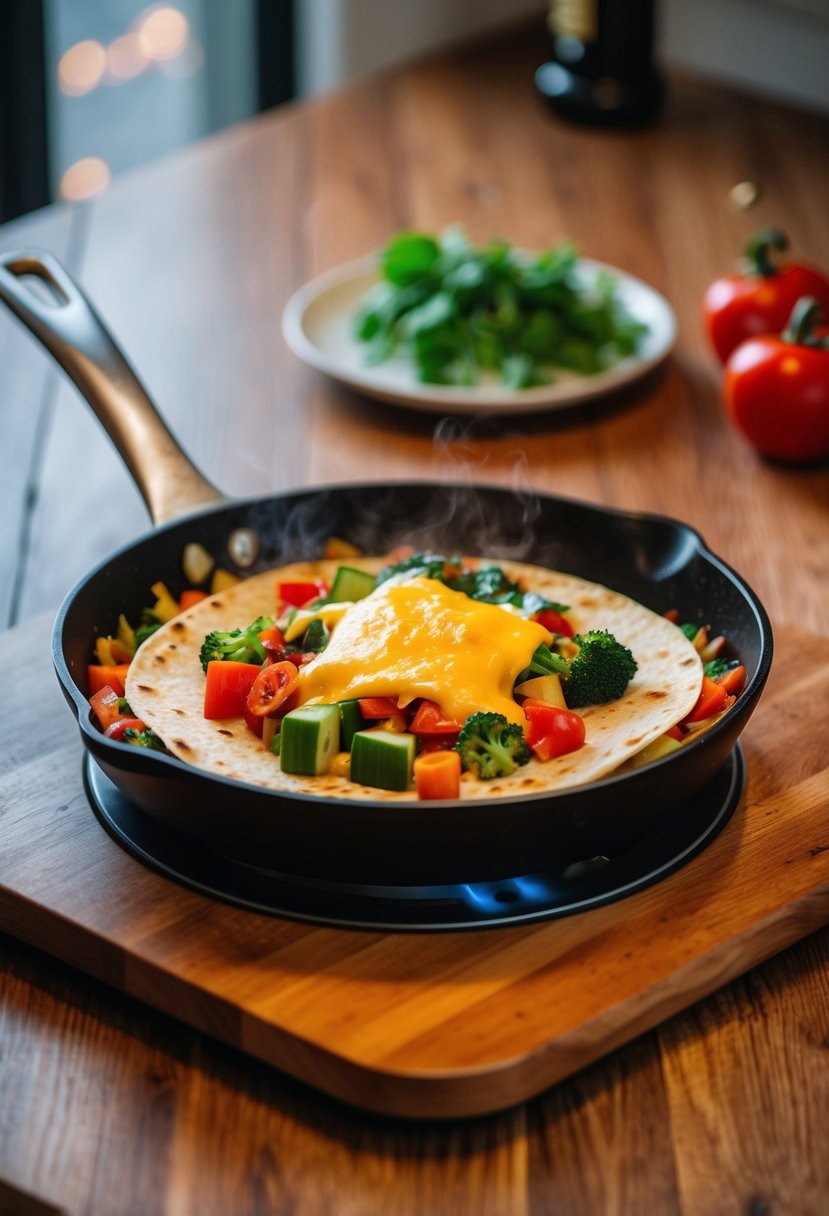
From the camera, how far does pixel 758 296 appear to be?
3.51m

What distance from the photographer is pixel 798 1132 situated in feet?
5.58

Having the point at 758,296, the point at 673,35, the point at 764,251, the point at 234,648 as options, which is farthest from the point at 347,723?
the point at 673,35

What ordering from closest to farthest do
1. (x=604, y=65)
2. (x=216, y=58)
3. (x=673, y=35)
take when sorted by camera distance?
(x=604, y=65)
(x=673, y=35)
(x=216, y=58)

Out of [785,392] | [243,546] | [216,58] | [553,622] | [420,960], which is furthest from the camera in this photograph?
[216,58]

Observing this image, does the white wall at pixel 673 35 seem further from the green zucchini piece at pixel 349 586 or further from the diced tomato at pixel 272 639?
the diced tomato at pixel 272 639

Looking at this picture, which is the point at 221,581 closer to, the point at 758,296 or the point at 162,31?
the point at 758,296

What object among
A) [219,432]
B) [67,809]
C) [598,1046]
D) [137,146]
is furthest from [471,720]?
[137,146]

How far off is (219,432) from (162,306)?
693mm

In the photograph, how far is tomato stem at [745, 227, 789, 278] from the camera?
3.54 meters

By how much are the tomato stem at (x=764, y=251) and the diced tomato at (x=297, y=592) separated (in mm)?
1698

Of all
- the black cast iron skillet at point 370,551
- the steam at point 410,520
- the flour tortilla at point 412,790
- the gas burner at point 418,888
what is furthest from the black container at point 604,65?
the gas burner at point 418,888

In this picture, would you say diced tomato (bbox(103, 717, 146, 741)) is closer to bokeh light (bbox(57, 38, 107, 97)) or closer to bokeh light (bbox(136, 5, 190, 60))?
bokeh light (bbox(57, 38, 107, 97))

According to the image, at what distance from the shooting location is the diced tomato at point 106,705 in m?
2.07

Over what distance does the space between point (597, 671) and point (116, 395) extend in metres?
1.02
